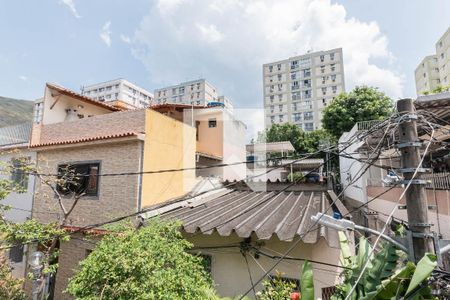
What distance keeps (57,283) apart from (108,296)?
749 centimetres

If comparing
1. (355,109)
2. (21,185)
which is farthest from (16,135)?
(355,109)

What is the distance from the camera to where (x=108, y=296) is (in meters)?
4.90

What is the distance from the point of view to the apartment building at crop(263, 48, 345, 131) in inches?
2370

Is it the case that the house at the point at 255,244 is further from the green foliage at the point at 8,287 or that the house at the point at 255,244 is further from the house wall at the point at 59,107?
the house wall at the point at 59,107

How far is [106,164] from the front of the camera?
9719 mm

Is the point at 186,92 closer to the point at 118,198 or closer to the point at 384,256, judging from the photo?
the point at 118,198

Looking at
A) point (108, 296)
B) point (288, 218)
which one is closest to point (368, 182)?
point (288, 218)

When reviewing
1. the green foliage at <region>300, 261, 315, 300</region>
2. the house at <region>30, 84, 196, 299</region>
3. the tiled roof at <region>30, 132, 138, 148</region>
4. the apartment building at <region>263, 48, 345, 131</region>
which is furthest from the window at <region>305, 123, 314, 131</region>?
the green foliage at <region>300, 261, 315, 300</region>

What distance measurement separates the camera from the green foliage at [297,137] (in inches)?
1464

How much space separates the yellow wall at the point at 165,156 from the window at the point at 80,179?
7.92 feet

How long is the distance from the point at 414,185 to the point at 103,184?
10.1 m

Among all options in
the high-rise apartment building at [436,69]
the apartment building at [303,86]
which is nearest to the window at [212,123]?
the apartment building at [303,86]

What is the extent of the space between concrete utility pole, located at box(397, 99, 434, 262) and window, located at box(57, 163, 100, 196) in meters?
10.3

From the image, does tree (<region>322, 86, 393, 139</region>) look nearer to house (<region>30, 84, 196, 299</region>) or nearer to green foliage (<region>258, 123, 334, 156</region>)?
green foliage (<region>258, 123, 334, 156</region>)
